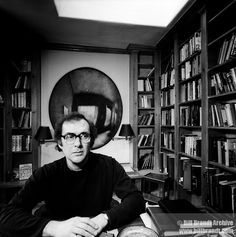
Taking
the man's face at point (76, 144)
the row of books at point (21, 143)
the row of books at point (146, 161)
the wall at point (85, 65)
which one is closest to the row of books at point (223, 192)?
the man's face at point (76, 144)

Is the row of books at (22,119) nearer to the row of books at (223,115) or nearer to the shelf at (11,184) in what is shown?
the shelf at (11,184)

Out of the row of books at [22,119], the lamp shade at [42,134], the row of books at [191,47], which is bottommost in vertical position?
the lamp shade at [42,134]

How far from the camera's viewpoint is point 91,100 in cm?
353

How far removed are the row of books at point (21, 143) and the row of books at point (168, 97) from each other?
2.28 m

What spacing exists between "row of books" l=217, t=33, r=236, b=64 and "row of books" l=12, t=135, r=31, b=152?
2857mm

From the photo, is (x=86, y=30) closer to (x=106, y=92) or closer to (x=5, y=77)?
(x=106, y=92)

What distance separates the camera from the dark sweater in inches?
48.7

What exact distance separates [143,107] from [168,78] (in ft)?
2.19

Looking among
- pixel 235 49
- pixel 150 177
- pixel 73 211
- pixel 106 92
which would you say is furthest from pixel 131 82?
pixel 73 211

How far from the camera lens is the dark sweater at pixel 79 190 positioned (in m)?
1.24

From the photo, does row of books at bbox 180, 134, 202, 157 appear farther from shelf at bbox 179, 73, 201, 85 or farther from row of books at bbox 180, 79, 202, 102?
shelf at bbox 179, 73, 201, 85

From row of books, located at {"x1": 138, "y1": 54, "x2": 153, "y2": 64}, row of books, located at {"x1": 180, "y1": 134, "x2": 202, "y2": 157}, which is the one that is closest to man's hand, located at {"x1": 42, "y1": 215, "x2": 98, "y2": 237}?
row of books, located at {"x1": 180, "y1": 134, "x2": 202, "y2": 157}

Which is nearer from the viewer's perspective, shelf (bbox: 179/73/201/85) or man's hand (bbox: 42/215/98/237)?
man's hand (bbox: 42/215/98/237)

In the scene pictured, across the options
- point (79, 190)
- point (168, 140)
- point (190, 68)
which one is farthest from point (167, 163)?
point (79, 190)
